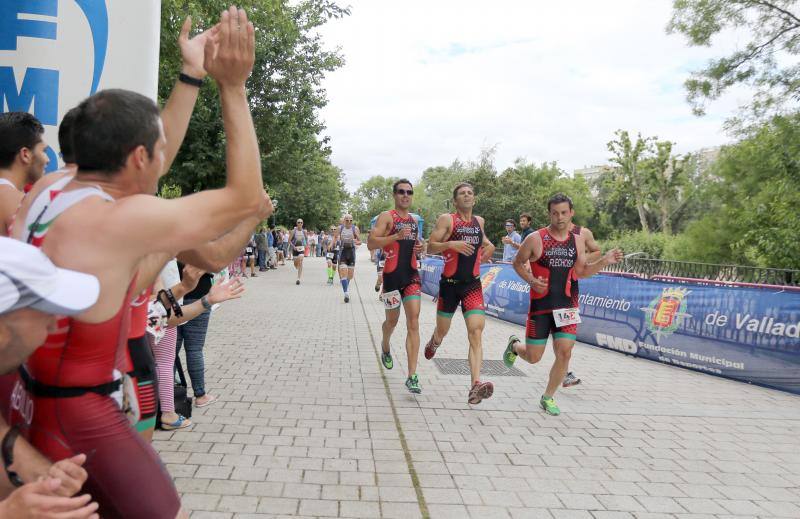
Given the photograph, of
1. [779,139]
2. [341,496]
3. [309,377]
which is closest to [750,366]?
[309,377]

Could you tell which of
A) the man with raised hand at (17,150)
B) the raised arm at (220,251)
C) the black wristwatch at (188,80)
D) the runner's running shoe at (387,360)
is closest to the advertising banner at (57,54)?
the man with raised hand at (17,150)

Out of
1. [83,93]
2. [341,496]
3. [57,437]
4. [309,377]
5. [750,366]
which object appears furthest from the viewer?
[750,366]

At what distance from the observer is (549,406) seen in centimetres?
545

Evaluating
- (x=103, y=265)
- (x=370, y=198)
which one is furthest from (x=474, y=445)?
(x=370, y=198)

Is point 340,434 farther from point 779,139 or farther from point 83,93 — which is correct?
point 779,139

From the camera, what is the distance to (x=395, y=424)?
494 cm

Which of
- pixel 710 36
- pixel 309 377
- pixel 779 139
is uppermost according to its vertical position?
pixel 710 36

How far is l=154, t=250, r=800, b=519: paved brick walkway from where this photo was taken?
137 inches

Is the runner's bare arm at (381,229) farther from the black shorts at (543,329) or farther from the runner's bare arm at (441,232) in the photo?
the black shorts at (543,329)

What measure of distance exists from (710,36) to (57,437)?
22556 millimetres

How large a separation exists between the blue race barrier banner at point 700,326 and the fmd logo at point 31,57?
7.43 m

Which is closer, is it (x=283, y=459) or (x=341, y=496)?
(x=341, y=496)

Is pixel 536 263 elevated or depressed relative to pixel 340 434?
elevated

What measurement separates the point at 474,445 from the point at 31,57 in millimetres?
4138
